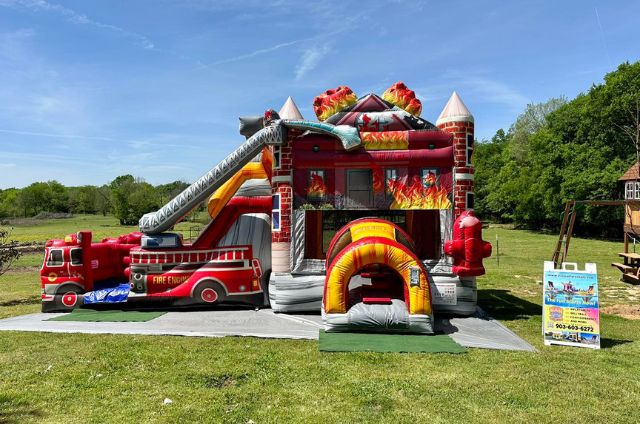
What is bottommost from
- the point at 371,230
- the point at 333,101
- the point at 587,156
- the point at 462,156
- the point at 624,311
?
the point at 624,311

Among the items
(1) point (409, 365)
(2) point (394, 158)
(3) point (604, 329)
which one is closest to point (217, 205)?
(2) point (394, 158)

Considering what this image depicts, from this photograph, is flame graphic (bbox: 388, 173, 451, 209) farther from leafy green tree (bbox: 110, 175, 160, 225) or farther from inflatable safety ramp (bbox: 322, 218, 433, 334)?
leafy green tree (bbox: 110, 175, 160, 225)

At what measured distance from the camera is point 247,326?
24.4 ft

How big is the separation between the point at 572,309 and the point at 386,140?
14.4 feet

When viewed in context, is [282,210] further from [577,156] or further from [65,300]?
[577,156]

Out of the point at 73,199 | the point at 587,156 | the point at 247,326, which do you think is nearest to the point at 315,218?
the point at 247,326

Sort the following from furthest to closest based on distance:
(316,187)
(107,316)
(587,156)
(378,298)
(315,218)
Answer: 1. (587,156)
2. (315,218)
3. (316,187)
4. (107,316)
5. (378,298)

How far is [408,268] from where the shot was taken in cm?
706

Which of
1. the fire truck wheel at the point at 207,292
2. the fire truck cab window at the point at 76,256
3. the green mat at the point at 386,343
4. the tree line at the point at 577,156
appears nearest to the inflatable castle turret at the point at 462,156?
the green mat at the point at 386,343

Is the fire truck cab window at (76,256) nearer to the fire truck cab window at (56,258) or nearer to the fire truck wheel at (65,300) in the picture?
the fire truck cab window at (56,258)

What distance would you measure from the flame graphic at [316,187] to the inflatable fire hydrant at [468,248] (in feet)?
8.85

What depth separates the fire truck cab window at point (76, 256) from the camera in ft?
28.9

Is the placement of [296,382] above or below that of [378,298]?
below

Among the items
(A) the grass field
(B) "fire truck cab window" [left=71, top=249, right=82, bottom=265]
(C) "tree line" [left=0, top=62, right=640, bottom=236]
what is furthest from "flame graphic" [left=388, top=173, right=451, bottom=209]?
(C) "tree line" [left=0, top=62, right=640, bottom=236]
